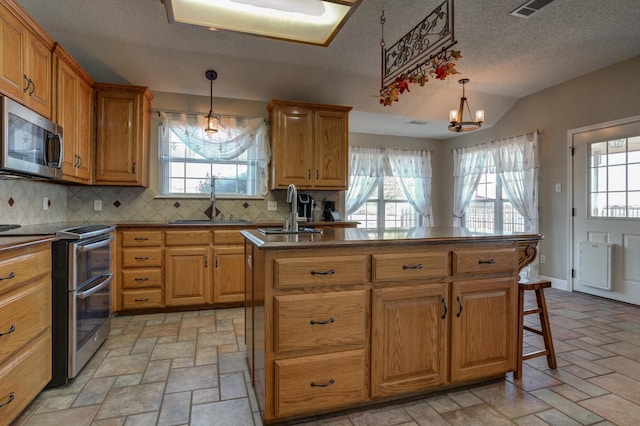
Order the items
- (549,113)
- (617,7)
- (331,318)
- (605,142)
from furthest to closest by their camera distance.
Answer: (549,113) < (605,142) < (617,7) < (331,318)

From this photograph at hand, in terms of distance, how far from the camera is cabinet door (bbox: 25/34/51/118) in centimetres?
235

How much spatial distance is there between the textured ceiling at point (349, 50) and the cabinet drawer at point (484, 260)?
81.6 inches

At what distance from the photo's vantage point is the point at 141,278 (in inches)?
137

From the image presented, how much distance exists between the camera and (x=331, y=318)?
5.49ft

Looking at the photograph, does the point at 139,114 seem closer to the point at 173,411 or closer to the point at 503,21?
the point at 173,411

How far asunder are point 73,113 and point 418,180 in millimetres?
5384

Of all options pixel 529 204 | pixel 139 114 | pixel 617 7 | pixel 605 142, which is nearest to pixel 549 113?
pixel 605 142

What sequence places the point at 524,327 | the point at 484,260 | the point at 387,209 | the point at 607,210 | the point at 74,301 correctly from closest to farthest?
the point at 484,260
the point at 74,301
the point at 524,327
the point at 607,210
the point at 387,209

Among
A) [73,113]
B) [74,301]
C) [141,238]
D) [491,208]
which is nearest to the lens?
[74,301]

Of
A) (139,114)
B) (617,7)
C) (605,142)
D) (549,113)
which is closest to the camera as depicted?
(617,7)

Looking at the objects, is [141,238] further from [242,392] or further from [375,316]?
[375,316]

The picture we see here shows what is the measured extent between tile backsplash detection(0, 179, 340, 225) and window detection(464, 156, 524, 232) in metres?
2.68

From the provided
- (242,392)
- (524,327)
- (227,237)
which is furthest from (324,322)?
(227,237)

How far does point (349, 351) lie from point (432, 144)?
569 cm
